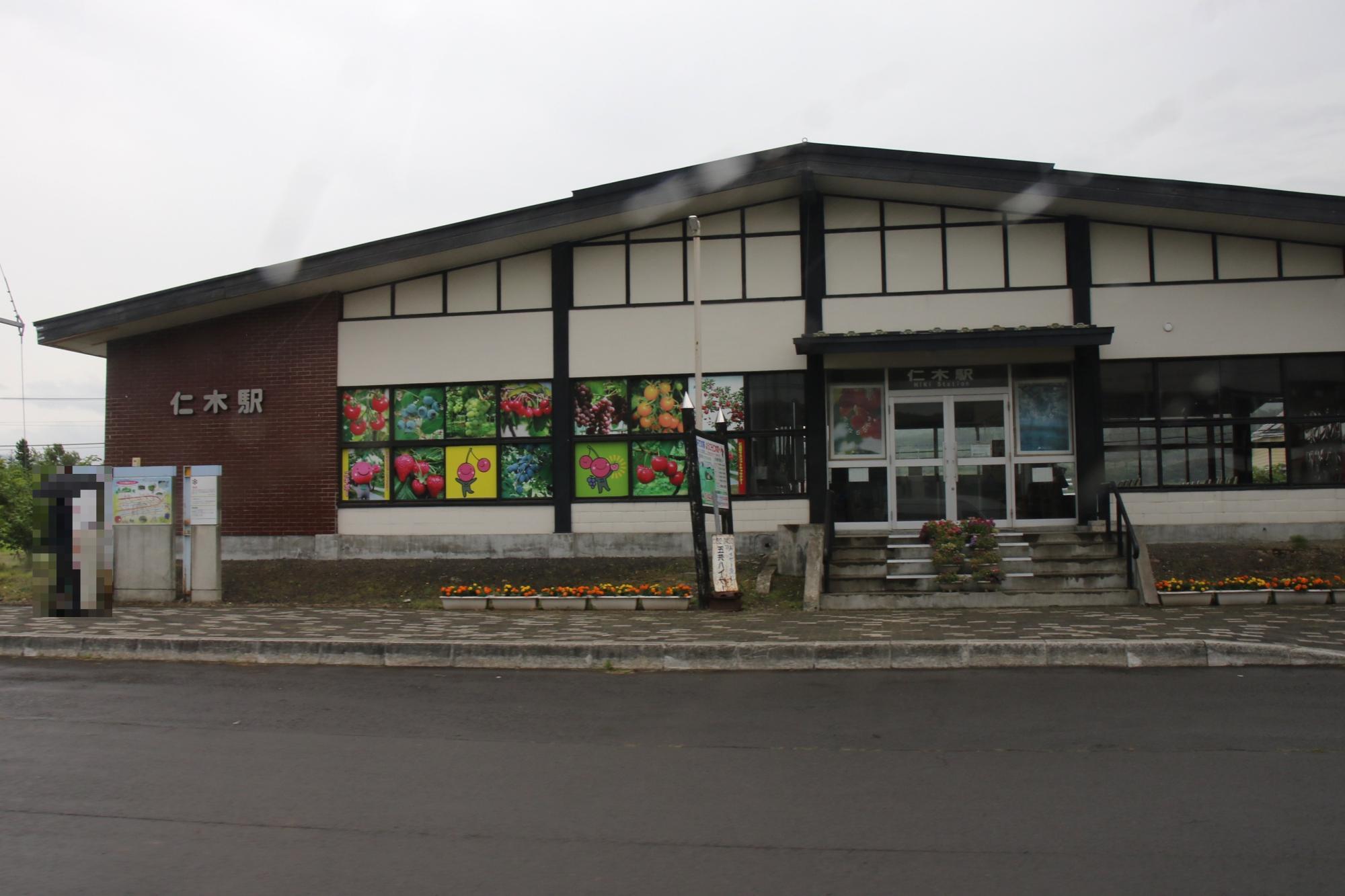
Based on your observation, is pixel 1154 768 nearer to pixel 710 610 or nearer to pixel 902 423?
pixel 710 610

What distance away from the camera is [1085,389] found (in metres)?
16.9

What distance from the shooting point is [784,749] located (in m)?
6.94

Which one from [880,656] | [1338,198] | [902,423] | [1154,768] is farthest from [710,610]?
[1338,198]

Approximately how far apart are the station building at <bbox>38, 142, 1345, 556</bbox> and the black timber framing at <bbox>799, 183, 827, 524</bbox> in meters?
0.05

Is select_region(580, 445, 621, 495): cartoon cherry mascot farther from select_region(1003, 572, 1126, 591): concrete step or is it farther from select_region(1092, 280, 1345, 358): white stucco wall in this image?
select_region(1092, 280, 1345, 358): white stucco wall

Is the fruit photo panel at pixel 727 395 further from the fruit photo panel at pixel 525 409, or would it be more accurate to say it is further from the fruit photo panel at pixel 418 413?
the fruit photo panel at pixel 418 413

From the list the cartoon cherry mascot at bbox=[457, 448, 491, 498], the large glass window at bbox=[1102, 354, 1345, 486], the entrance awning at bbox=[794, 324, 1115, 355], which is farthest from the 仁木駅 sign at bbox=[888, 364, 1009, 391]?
the cartoon cherry mascot at bbox=[457, 448, 491, 498]

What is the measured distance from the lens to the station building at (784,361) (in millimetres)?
16609

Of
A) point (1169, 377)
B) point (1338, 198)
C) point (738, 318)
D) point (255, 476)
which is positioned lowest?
point (255, 476)

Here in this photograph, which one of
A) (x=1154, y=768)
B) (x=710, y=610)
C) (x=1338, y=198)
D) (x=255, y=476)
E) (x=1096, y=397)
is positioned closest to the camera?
(x=1154, y=768)

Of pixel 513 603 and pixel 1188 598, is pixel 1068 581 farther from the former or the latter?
pixel 513 603

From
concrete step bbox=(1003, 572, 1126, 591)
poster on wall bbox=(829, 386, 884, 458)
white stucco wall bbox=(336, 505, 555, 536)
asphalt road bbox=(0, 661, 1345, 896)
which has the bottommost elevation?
asphalt road bbox=(0, 661, 1345, 896)

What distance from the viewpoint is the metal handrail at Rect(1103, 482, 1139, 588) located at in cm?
1388

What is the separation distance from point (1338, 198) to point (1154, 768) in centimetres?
1241
